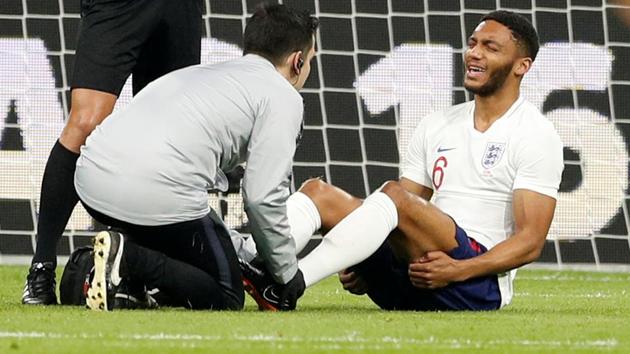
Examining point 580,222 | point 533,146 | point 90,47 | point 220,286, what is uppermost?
point 90,47

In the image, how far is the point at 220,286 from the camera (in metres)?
4.95

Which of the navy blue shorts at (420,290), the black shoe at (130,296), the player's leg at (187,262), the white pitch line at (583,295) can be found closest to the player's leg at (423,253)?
the navy blue shorts at (420,290)

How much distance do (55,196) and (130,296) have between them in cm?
49

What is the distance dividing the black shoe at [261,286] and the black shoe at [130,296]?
13.2 inches

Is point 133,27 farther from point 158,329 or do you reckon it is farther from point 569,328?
point 569,328

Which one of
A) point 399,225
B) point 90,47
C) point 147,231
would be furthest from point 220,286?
point 90,47

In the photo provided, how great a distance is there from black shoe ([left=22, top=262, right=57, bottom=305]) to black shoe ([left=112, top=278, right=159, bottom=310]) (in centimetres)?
32

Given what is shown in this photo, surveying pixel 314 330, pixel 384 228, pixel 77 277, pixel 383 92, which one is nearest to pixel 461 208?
pixel 384 228

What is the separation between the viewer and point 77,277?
514 centimetres

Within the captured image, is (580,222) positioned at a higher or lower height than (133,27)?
lower

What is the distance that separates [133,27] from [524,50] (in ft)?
4.50

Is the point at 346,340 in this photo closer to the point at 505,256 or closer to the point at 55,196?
the point at 505,256

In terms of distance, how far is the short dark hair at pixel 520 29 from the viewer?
5.37 metres

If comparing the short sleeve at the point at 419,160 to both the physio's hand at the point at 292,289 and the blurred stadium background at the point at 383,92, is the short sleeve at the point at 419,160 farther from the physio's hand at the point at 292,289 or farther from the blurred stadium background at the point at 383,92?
the blurred stadium background at the point at 383,92
